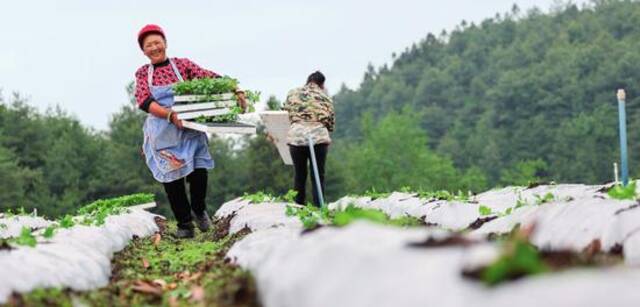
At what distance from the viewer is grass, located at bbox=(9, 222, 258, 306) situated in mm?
4797

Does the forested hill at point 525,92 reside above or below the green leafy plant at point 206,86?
below

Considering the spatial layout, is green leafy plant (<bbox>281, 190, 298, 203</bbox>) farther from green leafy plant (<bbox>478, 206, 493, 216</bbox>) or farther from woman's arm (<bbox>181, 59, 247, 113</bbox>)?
green leafy plant (<bbox>478, 206, 493, 216</bbox>)

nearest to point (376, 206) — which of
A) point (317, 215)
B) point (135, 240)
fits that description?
point (135, 240)

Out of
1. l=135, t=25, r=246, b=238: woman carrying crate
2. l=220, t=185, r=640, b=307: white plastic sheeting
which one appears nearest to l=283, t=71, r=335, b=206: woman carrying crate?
l=135, t=25, r=246, b=238: woman carrying crate

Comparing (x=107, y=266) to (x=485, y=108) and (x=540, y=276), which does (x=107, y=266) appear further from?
(x=485, y=108)

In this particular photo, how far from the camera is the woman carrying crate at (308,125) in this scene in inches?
464

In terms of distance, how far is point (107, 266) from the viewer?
670 centimetres

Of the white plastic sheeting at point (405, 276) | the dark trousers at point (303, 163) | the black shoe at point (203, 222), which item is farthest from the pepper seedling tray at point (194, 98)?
the white plastic sheeting at point (405, 276)

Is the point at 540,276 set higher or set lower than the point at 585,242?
higher

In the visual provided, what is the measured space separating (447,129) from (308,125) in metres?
98.3

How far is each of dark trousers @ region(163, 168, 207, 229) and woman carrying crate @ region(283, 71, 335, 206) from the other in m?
2.04

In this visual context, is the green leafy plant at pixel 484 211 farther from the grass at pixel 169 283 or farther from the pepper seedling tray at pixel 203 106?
the pepper seedling tray at pixel 203 106

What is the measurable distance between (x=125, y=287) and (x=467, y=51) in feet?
408

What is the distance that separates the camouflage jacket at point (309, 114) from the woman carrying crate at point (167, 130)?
217 centimetres
